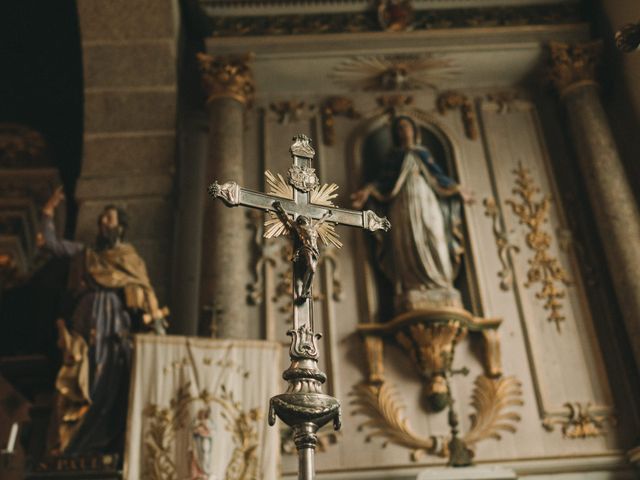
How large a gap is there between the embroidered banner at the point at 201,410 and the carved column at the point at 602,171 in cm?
282

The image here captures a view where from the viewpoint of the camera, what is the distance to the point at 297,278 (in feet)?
9.76

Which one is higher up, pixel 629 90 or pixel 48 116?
pixel 48 116

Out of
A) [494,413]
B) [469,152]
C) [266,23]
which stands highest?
[266,23]

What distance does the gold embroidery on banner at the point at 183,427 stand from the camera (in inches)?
200

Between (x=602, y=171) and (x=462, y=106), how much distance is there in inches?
59.7

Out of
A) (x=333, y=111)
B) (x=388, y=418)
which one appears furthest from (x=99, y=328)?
(x=333, y=111)

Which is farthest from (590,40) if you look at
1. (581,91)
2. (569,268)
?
(569,268)

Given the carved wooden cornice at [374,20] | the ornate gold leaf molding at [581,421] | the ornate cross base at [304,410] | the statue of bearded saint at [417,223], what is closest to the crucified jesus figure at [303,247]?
the ornate cross base at [304,410]

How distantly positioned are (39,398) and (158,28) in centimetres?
343

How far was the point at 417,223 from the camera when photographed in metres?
6.78

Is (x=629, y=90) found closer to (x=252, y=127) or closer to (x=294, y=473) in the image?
(x=252, y=127)

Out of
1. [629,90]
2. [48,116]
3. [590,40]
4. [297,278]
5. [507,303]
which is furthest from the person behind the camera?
[48,116]

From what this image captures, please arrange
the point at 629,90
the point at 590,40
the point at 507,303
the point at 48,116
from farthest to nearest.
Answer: the point at 48,116, the point at 590,40, the point at 629,90, the point at 507,303

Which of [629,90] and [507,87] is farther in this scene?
[507,87]
